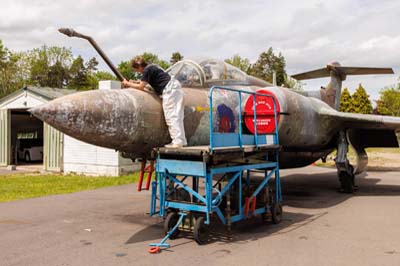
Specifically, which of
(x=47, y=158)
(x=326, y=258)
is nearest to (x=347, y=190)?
(x=326, y=258)

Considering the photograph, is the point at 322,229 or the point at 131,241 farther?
the point at 322,229

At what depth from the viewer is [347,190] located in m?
12.4

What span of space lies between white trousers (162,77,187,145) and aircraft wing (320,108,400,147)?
5.42m

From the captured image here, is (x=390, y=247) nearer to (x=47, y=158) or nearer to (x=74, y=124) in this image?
(x=74, y=124)

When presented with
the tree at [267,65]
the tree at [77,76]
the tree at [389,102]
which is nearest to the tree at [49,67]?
the tree at [77,76]

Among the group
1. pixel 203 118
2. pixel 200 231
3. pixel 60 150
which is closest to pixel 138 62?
pixel 203 118

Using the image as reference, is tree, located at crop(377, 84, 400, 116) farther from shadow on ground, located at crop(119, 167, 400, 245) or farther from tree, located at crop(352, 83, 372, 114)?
shadow on ground, located at crop(119, 167, 400, 245)

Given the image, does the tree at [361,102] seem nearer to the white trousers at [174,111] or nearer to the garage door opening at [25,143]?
the garage door opening at [25,143]

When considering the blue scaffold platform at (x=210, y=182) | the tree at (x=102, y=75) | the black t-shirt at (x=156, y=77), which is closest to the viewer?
the blue scaffold platform at (x=210, y=182)

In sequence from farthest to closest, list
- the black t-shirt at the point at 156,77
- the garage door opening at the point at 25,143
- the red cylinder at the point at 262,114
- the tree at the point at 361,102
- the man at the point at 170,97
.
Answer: the tree at the point at 361,102
the garage door opening at the point at 25,143
the red cylinder at the point at 262,114
the black t-shirt at the point at 156,77
the man at the point at 170,97

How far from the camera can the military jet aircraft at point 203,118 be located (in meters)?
6.07

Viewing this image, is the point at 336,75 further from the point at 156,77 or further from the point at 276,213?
the point at 156,77

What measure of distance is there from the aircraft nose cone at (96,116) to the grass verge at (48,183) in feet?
21.4

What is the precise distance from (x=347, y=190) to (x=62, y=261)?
9.12 meters
